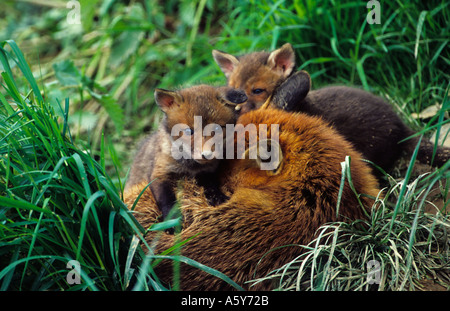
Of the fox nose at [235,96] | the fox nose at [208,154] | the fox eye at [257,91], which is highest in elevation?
the fox nose at [235,96]

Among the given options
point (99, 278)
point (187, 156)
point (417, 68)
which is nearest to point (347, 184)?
point (187, 156)

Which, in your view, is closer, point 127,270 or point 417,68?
point 127,270

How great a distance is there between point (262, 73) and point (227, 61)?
0.52 metres

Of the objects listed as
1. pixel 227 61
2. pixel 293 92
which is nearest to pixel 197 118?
pixel 293 92

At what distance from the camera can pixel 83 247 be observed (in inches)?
98.6

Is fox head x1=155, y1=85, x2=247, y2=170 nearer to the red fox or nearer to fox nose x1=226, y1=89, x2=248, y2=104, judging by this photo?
fox nose x1=226, y1=89, x2=248, y2=104

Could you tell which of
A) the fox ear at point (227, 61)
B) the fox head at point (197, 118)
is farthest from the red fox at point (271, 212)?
the fox ear at point (227, 61)

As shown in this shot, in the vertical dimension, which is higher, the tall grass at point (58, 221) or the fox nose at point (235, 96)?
the fox nose at point (235, 96)

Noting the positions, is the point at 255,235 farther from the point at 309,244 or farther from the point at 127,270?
the point at 127,270

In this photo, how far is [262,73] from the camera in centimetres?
436

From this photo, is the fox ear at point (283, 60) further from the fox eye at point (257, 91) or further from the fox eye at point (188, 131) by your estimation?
the fox eye at point (188, 131)

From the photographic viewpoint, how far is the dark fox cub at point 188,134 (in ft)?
10.3

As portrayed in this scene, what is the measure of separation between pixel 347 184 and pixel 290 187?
13.1 inches

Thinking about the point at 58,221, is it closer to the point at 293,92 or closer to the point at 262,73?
the point at 293,92
